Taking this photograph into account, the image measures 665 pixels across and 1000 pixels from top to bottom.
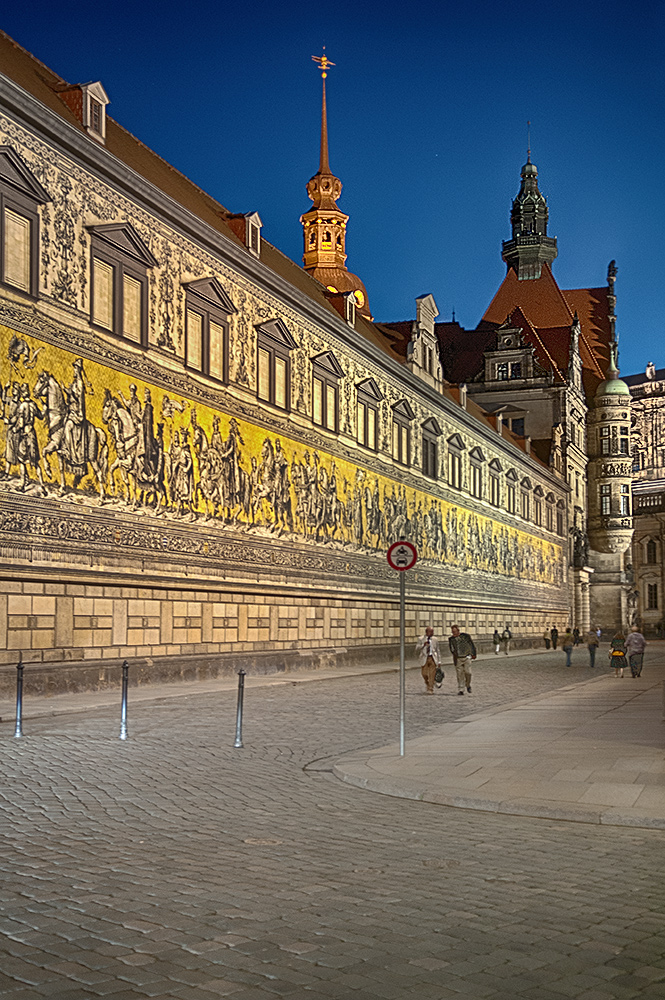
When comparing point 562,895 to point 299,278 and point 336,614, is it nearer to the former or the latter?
point 336,614

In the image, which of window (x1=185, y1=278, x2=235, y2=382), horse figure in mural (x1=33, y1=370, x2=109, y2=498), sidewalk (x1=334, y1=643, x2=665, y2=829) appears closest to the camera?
sidewalk (x1=334, y1=643, x2=665, y2=829)

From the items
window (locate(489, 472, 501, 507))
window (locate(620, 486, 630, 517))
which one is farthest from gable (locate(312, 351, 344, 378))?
window (locate(620, 486, 630, 517))

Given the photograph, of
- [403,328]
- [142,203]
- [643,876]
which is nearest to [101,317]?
[142,203]

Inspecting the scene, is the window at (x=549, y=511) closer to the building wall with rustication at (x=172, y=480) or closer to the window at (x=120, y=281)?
the building wall with rustication at (x=172, y=480)

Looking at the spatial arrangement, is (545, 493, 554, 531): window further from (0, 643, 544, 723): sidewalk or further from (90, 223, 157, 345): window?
(90, 223, 157, 345): window

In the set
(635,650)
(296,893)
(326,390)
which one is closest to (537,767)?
(296,893)

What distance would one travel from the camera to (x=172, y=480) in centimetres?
2552

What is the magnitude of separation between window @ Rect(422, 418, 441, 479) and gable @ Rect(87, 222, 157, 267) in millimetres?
23645

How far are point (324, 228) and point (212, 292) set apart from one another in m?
46.7

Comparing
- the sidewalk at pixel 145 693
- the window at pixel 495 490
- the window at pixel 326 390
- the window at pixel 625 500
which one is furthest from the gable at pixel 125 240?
the window at pixel 625 500

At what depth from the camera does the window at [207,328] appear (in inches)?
1085

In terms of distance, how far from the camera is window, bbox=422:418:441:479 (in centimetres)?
4784

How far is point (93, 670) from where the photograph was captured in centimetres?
2211

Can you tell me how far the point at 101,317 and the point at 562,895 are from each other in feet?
63.9
